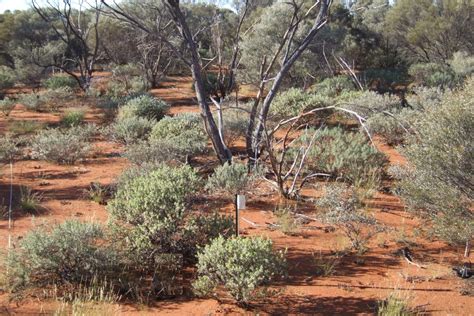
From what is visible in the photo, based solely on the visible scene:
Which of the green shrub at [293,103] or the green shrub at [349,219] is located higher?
the green shrub at [293,103]

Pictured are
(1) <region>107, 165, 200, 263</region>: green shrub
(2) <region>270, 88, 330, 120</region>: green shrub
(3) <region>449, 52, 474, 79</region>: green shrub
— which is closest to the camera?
(1) <region>107, 165, 200, 263</region>: green shrub

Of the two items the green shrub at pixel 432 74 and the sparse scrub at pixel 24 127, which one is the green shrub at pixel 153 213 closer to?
the sparse scrub at pixel 24 127

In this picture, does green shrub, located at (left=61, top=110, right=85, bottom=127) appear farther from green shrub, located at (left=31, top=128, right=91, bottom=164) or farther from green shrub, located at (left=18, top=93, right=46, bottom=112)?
green shrub, located at (left=31, top=128, right=91, bottom=164)

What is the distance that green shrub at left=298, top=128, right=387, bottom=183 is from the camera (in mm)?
8945

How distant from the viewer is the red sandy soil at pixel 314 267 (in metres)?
4.74

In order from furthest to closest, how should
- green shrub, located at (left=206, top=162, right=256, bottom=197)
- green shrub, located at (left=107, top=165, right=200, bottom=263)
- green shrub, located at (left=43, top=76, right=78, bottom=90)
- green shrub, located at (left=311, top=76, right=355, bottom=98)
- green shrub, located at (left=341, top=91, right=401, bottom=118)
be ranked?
1. green shrub, located at (left=43, top=76, right=78, bottom=90)
2. green shrub, located at (left=311, top=76, right=355, bottom=98)
3. green shrub, located at (left=341, top=91, right=401, bottom=118)
4. green shrub, located at (left=206, top=162, right=256, bottom=197)
5. green shrub, located at (left=107, top=165, right=200, bottom=263)

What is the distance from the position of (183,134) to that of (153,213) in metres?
5.53

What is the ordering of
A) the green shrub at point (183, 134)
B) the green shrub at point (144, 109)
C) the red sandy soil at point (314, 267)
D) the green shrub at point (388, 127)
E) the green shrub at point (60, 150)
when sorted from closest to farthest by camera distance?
the red sandy soil at point (314, 267) < the green shrub at point (183, 134) < the green shrub at point (60, 150) < the green shrub at point (388, 127) < the green shrub at point (144, 109)

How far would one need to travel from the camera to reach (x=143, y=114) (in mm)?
14805

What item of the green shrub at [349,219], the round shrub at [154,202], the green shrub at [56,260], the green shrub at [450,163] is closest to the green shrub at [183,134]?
the green shrub at [349,219]

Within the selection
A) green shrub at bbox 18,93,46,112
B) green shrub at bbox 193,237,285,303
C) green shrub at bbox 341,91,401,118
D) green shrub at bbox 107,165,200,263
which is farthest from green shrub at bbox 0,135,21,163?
green shrub at bbox 341,91,401,118

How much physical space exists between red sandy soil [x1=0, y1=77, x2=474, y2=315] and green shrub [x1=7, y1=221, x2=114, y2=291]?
255 mm

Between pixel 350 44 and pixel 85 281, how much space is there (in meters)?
25.2

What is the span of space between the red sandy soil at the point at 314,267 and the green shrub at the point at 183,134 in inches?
63.1
